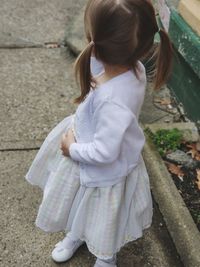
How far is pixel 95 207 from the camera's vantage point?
2.42m

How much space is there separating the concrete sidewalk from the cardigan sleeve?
851 mm

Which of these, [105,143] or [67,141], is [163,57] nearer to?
[105,143]

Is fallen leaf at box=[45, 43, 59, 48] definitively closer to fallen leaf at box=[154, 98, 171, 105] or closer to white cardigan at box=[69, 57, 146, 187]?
fallen leaf at box=[154, 98, 171, 105]

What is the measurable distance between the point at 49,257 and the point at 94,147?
910mm

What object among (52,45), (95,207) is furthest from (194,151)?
(52,45)

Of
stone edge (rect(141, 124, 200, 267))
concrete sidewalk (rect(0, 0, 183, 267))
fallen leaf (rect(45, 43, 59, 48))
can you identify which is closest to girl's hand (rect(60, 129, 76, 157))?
concrete sidewalk (rect(0, 0, 183, 267))

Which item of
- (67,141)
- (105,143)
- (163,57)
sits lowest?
(67,141)

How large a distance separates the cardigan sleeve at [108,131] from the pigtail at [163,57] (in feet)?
0.76

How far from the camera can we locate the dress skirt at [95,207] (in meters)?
2.39

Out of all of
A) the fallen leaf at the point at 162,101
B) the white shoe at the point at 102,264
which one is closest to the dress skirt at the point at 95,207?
the white shoe at the point at 102,264

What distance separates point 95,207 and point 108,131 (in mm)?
443

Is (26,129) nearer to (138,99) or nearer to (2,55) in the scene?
(2,55)

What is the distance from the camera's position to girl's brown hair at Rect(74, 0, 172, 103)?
199cm

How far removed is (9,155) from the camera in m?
3.53
